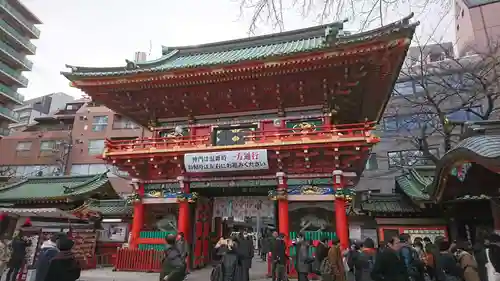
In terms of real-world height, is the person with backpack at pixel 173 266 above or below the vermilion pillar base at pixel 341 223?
below

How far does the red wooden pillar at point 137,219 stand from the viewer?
45.2ft

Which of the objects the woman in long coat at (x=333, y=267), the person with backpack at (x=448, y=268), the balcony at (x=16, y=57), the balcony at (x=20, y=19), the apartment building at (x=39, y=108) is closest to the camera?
the person with backpack at (x=448, y=268)

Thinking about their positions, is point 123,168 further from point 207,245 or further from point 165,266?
point 165,266

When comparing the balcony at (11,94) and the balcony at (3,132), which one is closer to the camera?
the balcony at (3,132)

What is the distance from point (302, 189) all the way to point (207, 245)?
578 cm

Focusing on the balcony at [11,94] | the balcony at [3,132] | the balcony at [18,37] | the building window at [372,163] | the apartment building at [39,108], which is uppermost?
the balcony at [18,37]

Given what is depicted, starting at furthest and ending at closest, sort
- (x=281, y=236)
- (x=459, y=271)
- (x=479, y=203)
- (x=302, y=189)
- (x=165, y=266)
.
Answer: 1. (x=302, y=189)
2. (x=479, y=203)
3. (x=281, y=236)
4. (x=459, y=271)
5. (x=165, y=266)

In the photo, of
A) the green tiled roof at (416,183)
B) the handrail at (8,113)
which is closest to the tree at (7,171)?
the handrail at (8,113)

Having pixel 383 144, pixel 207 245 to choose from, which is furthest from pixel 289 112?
pixel 383 144

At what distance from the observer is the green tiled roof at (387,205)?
13.0 metres

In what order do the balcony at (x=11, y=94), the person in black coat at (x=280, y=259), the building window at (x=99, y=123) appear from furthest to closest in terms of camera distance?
the balcony at (x=11, y=94)
the building window at (x=99, y=123)
the person in black coat at (x=280, y=259)

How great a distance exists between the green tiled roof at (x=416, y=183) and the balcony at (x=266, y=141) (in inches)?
113

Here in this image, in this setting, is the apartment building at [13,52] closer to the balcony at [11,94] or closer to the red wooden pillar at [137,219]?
the balcony at [11,94]

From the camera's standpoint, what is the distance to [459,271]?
22.4 feet
